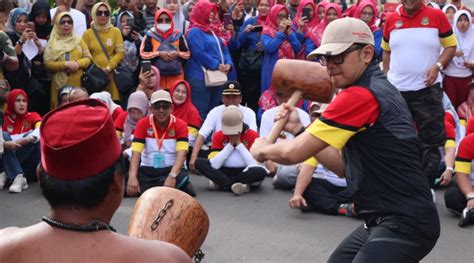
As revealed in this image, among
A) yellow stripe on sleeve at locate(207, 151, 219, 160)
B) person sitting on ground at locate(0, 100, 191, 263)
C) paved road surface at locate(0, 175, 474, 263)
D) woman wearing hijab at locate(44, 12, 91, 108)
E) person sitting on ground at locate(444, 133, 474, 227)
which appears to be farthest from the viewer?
woman wearing hijab at locate(44, 12, 91, 108)

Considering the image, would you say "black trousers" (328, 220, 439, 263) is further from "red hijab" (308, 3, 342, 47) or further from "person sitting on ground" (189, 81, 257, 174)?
"red hijab" (308, 3, 342, 47)

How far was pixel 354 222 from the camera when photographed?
22.9 feet

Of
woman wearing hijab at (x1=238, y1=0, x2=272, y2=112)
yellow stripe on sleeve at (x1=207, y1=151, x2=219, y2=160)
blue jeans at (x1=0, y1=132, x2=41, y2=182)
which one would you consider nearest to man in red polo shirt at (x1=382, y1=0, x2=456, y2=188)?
yellow stripe on sleeve at (x1=207, y1=151, x2=219, y2=160)

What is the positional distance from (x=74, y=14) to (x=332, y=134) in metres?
6.99

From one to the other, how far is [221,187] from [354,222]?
5.59ft

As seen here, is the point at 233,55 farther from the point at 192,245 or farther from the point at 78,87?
the point at 192,245

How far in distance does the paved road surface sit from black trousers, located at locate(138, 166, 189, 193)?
0.77ft

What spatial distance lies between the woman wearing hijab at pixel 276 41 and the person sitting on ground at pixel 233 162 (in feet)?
4.93

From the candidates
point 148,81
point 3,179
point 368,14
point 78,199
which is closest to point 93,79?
point 148,81

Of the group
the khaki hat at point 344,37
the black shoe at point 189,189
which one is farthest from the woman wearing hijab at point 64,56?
the khaki hat at point 344,37

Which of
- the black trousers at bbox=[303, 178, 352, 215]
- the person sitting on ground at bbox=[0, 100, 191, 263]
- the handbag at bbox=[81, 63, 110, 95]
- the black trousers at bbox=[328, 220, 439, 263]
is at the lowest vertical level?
the black trousers at bbox=[303, 178, 352, 215]

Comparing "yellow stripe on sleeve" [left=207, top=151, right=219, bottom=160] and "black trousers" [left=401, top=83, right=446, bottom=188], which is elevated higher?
"black trousers" [left=401, top=83, right=446, bottom=188]

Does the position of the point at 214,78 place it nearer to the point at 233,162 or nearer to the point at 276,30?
the point at 276,30

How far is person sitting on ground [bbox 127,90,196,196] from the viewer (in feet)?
26.0
